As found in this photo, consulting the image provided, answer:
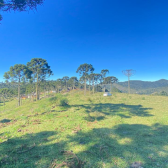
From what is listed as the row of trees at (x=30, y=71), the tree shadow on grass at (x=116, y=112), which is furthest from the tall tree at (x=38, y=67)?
the tree shadow on grass at (x=116, y=112)

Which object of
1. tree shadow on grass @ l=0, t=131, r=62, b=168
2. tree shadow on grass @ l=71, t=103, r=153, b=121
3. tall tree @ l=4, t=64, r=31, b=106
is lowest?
tree shadow on grass @ l=71, t=103, r=153, b=121

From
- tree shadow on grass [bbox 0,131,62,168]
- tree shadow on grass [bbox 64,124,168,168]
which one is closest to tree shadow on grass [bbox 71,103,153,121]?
tree shadow on grass [bbox 64,124,168,168]

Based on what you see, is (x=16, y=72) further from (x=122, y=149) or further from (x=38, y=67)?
(x=122, y=149)

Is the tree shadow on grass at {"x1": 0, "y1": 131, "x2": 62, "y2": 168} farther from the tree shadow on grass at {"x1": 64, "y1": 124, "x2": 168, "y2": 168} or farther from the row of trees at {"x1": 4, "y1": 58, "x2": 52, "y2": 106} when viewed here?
the row of trees at {"x1": 4, "y1": 58, "x2": 52, "y2": 106}

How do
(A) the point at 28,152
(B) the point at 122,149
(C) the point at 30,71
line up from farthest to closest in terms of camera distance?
(C) the point at 30,71 → (B) the point at 122,149 → (A) the point at 28,152

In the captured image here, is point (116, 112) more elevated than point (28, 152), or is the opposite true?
point (28, 152)

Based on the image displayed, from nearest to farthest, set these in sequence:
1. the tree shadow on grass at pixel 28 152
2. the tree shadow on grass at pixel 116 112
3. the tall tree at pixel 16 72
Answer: the tree shadow on grass at pixel 28 152 < the tree shadow on grass at pixel 116 112 < the tall tree at pixel 16 72

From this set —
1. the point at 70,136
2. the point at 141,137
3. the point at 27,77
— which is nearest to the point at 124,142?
the point at 141,137

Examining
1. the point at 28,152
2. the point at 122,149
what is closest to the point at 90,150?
the point at 122,149

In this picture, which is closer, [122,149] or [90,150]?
[90,150]

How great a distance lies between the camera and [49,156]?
3.11 metres

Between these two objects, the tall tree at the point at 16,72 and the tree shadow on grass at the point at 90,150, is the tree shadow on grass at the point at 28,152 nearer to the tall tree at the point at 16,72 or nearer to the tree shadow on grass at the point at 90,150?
the tree shadow on grass at the point at 90,150

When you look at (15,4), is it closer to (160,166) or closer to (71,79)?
(160,166)

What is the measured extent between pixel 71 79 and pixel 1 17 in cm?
4917
